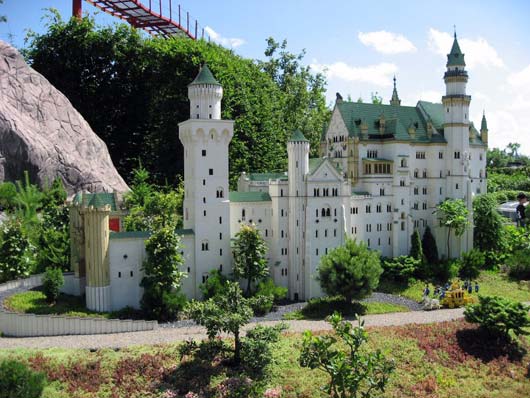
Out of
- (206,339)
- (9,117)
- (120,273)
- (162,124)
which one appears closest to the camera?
(206,339)

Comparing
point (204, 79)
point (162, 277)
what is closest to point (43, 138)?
point (204, 79)

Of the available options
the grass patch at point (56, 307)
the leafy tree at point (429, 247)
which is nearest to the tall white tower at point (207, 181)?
the grass patch at point (56, 307)

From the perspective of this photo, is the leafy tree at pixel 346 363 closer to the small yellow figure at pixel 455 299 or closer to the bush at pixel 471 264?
the small yellow figure at pixel 455 299

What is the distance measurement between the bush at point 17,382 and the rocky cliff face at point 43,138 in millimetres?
32883

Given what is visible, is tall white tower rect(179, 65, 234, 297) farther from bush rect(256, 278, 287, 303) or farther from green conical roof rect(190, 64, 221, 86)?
bush rect(256, 278, 287, 303)

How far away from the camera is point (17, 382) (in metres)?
30.8

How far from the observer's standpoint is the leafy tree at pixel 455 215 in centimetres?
6144

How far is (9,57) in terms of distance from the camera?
64.1 metres

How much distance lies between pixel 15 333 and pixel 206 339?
1401 cm

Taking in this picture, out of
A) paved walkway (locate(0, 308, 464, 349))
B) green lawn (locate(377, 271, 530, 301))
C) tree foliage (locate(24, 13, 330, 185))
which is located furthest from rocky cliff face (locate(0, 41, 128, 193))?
green lawn (locate(377, 271, 530, 301))

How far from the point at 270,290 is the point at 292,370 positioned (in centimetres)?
1335

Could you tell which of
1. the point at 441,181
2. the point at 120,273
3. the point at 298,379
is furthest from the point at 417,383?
the point at 441,181

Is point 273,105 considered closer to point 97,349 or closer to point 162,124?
point 162,124

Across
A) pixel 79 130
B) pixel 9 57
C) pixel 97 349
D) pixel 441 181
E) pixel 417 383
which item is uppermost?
pixel 9 57
